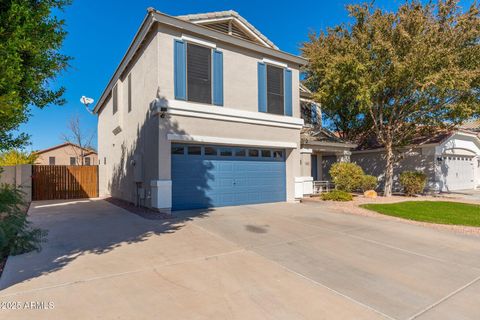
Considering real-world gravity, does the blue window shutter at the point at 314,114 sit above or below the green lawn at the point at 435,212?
above

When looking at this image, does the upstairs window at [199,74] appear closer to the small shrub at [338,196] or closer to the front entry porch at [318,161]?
the front entry porch at [318,161]

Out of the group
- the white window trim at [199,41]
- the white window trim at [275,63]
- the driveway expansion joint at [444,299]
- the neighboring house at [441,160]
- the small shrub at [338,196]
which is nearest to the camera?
the driveway expansion joint at [444,299]

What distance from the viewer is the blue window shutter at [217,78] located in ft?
33.5

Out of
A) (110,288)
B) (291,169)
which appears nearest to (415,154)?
(291,169)

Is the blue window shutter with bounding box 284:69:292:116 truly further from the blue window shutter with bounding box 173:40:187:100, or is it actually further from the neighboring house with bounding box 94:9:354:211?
the blue window shutter with bounding box 173:40:187:100

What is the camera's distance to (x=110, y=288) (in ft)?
11.8

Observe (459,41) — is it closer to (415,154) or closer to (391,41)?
(391,41)

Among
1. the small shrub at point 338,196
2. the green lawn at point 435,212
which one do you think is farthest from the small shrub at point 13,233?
the small shrub at point 338,196

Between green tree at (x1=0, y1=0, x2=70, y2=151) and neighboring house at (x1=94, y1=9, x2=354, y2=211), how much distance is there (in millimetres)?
3812

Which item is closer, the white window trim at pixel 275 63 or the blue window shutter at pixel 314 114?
the white window trim at pixel 275 63

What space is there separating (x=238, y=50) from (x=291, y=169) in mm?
5684

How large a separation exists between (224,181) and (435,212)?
8.01 metres

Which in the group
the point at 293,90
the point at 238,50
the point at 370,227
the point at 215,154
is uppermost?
the point at 238,50

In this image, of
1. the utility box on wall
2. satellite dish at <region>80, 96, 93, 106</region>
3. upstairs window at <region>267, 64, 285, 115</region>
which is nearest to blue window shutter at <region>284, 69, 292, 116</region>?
upstairs window at <region>267, 64, 285, 115</region>
